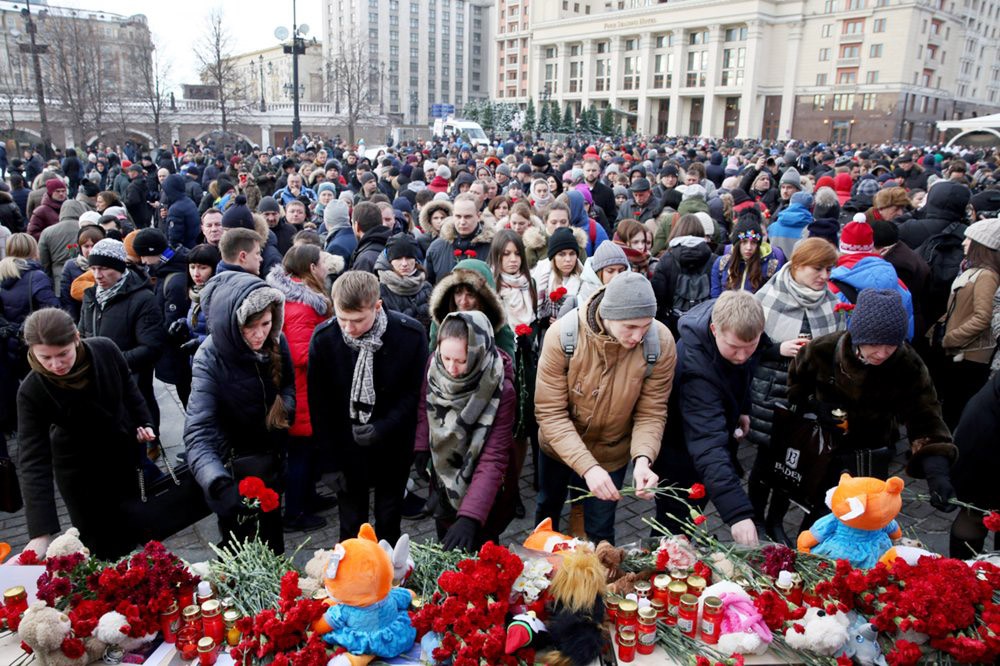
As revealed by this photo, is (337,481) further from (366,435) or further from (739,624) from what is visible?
(739,624)

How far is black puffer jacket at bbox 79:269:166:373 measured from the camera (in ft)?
15.2

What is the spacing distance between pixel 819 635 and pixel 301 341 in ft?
11.4

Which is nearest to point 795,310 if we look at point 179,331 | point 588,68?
point 179,331

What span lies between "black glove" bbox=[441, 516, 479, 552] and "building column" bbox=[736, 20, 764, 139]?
7136 centimetres

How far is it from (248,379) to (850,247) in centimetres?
443

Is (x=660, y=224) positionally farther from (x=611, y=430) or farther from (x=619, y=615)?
(x=619, y=615)

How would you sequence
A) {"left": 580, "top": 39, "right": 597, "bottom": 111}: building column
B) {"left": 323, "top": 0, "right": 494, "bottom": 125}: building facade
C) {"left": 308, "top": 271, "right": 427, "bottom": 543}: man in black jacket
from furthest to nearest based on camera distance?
1. {"left": 323, "top": 0, "right": 494, "bottom": 125}: building facade
2. {"left": 580, "top": 39, "right": 597, "bottom": 111}: building column
3. {"left": 308, "top": 271, "right": 427, "bottom": 543}: man in black jacket

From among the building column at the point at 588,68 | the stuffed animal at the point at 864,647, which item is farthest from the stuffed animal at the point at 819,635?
the building column at the point at 588,68

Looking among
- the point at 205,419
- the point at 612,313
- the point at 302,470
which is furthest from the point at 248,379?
the point at 612,313

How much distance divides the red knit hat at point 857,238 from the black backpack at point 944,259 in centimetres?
171

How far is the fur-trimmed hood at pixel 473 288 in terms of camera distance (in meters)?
3.76

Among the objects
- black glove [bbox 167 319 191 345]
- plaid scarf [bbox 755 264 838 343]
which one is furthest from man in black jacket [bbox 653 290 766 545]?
black glove [bbox 167 319 191 345]

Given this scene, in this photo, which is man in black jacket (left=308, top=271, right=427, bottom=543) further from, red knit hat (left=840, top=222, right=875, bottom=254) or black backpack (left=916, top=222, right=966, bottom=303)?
black backpack (left=916, top=222, right=966, bottom=303)

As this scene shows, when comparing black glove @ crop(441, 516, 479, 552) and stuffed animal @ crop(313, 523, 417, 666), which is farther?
black glove @ crop(441, 516, 479, 552)
